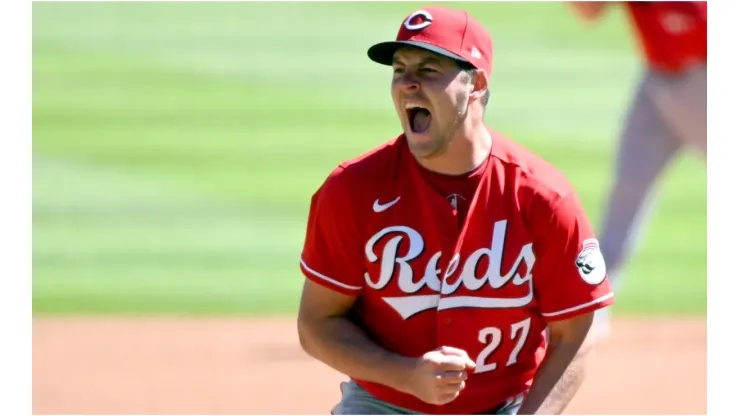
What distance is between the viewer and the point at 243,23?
477 inches

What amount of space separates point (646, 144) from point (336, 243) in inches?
117

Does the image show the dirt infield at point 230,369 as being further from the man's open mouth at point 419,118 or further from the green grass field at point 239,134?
the man's open mouth at point 419,118

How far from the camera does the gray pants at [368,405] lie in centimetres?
348

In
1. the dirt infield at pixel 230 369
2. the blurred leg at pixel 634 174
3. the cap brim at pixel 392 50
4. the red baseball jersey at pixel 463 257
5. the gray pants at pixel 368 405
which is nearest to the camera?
the cap brim at pixel 392 50

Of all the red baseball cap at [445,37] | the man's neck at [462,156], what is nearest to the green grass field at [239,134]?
the man's neck at [462,156]

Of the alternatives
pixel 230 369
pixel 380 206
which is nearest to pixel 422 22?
pixel 380 206

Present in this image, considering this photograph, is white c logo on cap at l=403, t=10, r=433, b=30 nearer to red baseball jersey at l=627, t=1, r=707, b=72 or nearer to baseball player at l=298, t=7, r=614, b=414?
baseball player at l=298, t=7, r=614, b=414

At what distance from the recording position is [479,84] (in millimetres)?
3422

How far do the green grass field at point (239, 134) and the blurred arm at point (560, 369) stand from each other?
5.27m

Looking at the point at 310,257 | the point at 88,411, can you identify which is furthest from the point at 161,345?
the point at 310,257

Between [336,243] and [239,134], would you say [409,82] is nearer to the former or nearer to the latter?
[336,243]

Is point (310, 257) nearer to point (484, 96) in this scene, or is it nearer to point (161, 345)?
point (484, 96)

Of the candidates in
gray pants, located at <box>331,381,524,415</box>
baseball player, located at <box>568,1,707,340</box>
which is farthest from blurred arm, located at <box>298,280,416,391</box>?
baseball player, located at <box>568,1,707,340</box>

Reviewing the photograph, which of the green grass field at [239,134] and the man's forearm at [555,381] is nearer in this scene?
the man's forearm at [555,381]
